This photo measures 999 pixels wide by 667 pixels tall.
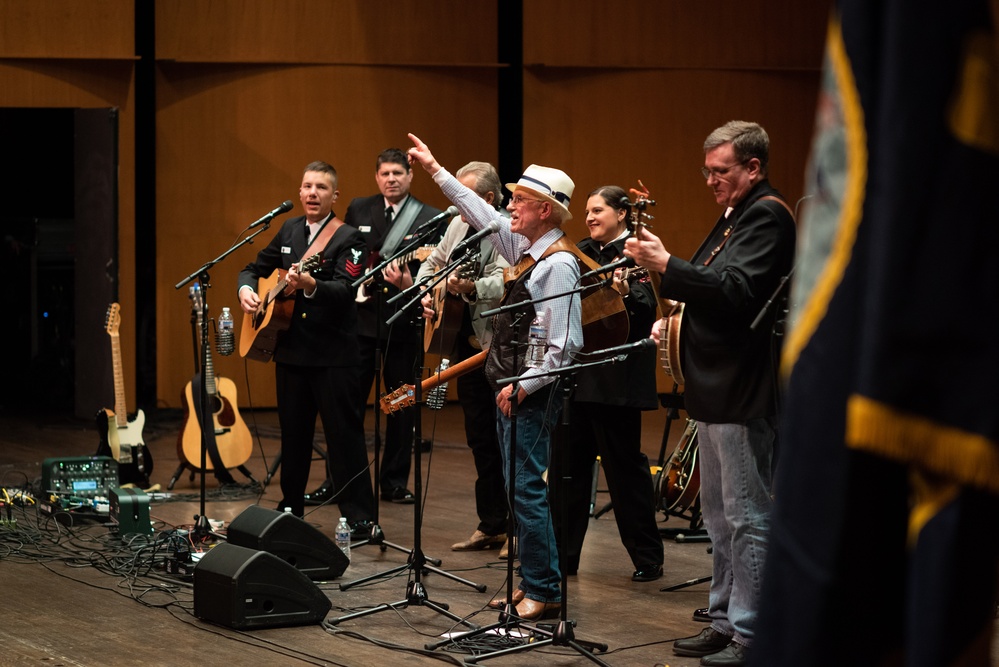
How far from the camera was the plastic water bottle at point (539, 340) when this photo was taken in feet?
14.2

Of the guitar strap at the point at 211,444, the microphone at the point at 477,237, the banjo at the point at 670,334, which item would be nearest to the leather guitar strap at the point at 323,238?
the guitar strap at the point at 211,444

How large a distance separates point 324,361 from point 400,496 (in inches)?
52.1

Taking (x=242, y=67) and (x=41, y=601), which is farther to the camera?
(x=242, y=67)

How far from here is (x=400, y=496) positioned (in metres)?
7.02

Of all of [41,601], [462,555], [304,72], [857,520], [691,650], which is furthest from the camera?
[304,72]

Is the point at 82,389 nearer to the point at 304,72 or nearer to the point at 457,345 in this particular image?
the point at 304,72

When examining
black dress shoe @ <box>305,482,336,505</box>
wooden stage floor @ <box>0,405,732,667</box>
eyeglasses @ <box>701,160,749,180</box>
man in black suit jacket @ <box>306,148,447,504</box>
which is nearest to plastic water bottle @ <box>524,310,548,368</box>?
eyeglasses @ <box>701,160,749,180</box>

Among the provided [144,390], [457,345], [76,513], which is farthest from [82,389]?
[457,345]

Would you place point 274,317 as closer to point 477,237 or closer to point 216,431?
point 216,431

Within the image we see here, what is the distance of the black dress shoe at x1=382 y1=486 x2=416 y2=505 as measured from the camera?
6.98 metres

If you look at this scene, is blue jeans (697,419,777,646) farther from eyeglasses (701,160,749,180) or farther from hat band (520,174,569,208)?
hat band (520,174,569,208)

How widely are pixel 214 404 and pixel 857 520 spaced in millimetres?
6789

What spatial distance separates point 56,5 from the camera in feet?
33.5

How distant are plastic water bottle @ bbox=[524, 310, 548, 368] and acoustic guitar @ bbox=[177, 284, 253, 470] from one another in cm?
349
